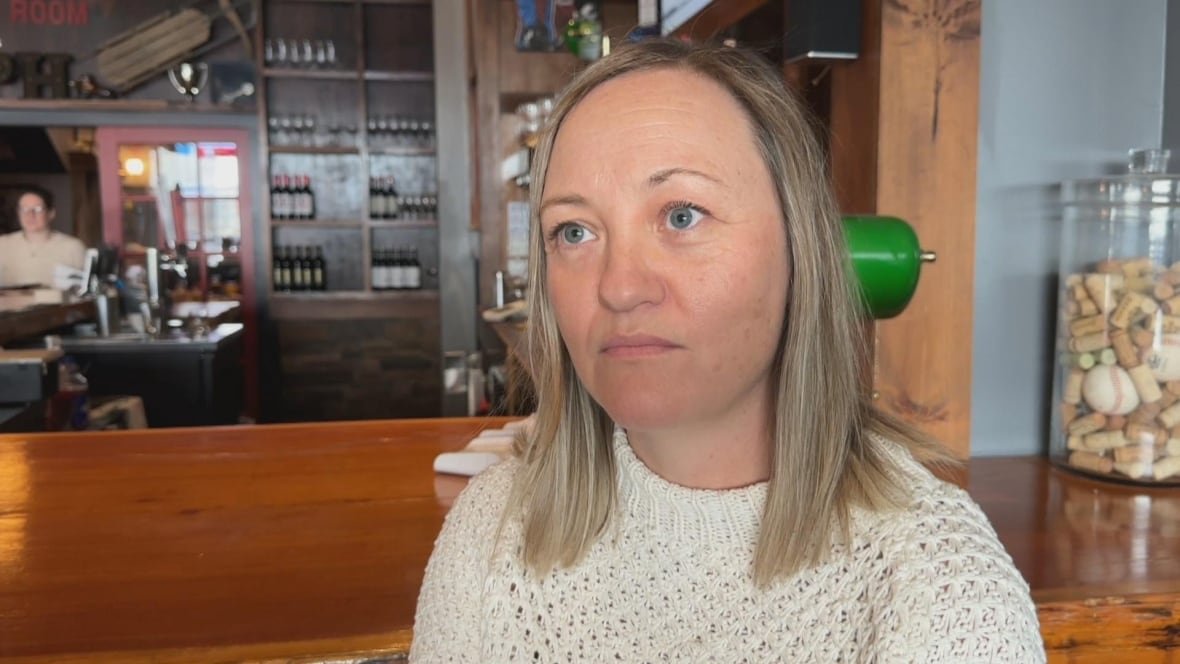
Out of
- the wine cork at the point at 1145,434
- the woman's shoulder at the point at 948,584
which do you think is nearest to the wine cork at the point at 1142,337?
the wine cork at the point at 1145,434

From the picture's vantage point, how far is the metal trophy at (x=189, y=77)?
6191mm

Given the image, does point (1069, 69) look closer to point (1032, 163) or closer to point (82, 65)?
point (1032, 163)

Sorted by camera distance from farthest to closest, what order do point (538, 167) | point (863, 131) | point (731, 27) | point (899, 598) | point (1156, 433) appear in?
point (731, 27) < point (863, 131) < point (1156, 433) < point (538, 167) < point (899, 598)

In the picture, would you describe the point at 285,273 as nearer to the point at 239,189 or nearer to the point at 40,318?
the point at 239,189

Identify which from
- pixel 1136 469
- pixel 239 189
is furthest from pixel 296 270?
pixel 1136 469

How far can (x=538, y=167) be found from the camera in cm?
89

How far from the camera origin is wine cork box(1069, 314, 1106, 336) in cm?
134

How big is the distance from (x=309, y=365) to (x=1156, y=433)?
606cm

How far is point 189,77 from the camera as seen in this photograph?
6199 millimetres

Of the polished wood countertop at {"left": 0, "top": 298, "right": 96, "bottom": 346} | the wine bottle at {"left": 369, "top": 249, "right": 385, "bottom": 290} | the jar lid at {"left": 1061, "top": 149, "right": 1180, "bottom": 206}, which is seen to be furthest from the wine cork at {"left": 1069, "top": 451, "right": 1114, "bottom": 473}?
the wine bottle at {"left": 369, "top": 249, "right": 385, "bottom": 290}

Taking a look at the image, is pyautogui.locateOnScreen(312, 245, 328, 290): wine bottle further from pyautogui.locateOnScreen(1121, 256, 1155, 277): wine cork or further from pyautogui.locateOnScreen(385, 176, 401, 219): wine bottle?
pyautogui.locateOnScreen(1121, 256, 1155, 277): wine cork

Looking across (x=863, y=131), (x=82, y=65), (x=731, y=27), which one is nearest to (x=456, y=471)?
(x=863, y=131)

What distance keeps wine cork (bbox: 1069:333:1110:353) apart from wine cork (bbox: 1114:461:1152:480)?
0.16 meters

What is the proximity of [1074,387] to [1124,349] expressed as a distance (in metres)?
0.10
